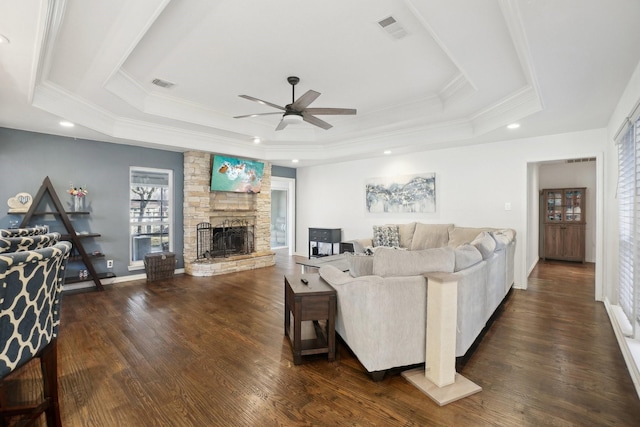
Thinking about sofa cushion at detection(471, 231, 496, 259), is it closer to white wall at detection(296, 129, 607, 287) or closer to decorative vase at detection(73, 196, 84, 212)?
white wall at detection(296, 129, 607, 287)

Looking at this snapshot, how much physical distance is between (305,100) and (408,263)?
2.07m

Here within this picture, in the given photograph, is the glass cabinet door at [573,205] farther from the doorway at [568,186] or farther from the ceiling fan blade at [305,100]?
the ceiling fan blade at [305,100]

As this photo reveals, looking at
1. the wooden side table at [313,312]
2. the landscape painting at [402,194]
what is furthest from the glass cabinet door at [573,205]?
the wooden side table at [313,312]

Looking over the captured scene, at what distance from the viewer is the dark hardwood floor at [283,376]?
190 cm

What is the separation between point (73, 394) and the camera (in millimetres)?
2125

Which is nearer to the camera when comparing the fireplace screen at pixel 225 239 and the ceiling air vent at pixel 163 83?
the ceiling air vent at pixel 163 83

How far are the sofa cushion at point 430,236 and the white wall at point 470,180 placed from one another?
278 millimetres

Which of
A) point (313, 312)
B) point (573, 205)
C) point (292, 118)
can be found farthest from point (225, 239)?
point (573, 205)

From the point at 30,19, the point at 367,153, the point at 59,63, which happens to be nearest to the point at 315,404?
the point at 30,19

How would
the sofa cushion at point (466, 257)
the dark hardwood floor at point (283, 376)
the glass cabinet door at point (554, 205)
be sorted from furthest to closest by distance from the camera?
the glass cabinet door at point (554, 205)
the sofa cushion at point (466, 257)
the dark hardwood floor at point (283, 376)

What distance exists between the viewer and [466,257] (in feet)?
8.71

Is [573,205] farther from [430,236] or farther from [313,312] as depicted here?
[313,312]

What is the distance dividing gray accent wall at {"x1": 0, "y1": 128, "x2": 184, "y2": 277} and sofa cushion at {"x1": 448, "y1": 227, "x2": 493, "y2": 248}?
524 centimetres

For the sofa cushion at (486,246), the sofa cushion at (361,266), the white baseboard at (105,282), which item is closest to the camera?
the sofa cushion at (361,266)
